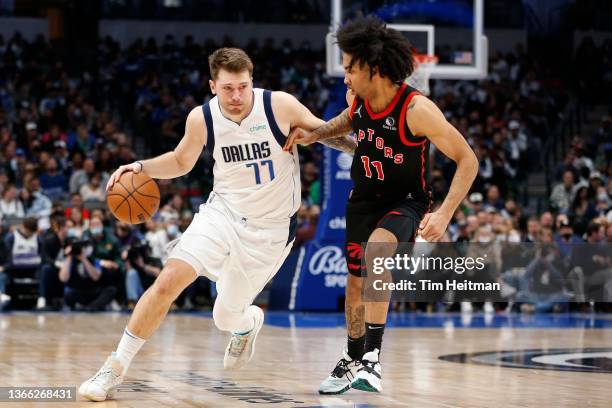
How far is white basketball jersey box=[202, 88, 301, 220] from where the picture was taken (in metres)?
6.48

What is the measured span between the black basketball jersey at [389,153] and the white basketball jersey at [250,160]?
458mm

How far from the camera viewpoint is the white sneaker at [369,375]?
6379mm

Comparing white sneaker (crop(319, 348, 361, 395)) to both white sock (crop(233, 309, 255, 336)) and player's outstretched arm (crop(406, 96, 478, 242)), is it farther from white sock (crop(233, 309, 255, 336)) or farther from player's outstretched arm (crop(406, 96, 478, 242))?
player's outstretched arm (crop(406, 96, 478, 242))

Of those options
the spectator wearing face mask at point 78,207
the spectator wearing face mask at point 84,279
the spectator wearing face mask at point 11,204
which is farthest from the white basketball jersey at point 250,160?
the spectator wearing face mask at point 11,204

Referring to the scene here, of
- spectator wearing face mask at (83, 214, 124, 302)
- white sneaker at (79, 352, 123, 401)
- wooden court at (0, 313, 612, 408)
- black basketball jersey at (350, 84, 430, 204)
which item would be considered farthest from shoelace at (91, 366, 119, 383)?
spectator wearing face mask at (83, 214, 124, 302)

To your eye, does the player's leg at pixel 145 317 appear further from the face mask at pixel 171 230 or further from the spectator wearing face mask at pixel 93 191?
the spectator wearing face mask at pixel 93 191

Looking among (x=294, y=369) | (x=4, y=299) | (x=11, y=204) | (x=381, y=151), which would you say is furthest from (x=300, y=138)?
(x=11, y=204)

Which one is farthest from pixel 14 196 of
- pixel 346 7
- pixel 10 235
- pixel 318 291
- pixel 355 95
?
pixel 355 95

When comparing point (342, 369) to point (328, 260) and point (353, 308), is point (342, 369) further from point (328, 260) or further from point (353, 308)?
point (328, 260)

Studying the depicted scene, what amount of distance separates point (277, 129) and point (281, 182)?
1.03 feet

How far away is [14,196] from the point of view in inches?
659

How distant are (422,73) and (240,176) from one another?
7410 mm

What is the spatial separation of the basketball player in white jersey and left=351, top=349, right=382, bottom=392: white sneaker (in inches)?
30.4

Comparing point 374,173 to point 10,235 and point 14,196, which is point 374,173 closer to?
point 10,235
